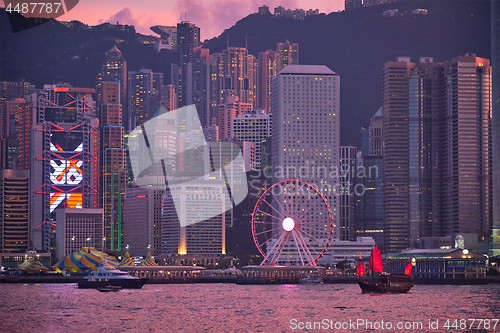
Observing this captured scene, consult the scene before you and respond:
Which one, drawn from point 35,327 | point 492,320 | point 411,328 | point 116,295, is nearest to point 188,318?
point 35,327

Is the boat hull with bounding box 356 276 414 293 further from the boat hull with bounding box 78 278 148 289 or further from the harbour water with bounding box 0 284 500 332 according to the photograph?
the boat hull with bounding box 78 278 148 289

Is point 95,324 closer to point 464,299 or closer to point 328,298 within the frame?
point 328,298

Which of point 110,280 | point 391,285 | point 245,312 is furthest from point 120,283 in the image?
point 245,312

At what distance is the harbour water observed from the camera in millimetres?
107312

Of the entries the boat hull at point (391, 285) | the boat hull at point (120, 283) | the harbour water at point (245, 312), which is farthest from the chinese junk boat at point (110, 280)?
the boat hull at point (391, 285)

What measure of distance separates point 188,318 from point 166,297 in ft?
165

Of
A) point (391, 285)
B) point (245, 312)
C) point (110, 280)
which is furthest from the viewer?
point (110, 280)

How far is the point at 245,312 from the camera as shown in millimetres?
129750

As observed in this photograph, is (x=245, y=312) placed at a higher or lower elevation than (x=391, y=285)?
higher

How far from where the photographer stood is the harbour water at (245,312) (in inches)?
4225

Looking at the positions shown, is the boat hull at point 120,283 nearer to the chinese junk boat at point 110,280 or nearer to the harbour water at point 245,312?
the chinese junk boat at point 110,280

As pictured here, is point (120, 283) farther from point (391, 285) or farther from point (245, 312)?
point (245, 312)

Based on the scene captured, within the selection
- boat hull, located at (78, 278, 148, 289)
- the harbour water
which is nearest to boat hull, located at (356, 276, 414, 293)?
the harbour water

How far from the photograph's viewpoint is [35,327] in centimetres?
10888
